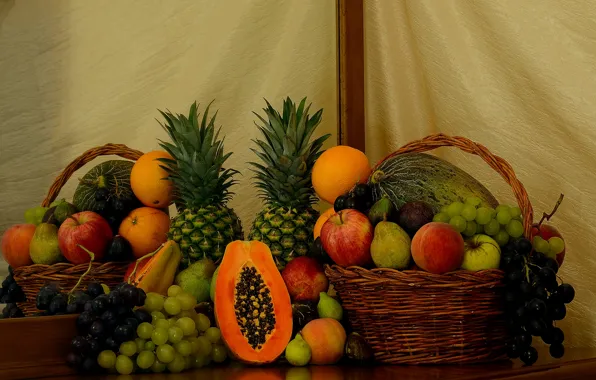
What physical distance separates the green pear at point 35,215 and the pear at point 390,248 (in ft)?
2.18

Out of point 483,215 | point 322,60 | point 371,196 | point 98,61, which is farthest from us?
point 322,60

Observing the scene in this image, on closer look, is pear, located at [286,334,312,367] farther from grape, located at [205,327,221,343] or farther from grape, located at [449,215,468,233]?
grape, located at [449,215,468,233]

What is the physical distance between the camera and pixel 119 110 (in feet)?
5.89

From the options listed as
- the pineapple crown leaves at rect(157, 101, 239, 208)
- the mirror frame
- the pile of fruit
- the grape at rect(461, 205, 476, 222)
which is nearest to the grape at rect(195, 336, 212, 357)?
the pile of fruit

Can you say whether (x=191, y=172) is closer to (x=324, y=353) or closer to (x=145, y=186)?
(x=145, y=186)

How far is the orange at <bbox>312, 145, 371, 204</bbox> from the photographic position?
1524mm

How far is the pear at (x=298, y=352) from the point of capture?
1318mm

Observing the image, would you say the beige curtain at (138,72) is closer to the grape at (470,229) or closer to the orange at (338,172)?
the orange at (338,172)

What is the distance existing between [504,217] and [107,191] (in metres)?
0.78

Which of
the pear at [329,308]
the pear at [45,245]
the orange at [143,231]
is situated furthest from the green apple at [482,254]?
the pear at [45,245]

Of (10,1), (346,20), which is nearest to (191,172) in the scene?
(10,1)

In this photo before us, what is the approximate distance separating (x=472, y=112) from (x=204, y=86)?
66cm

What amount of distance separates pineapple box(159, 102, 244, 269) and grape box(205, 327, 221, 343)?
242mm

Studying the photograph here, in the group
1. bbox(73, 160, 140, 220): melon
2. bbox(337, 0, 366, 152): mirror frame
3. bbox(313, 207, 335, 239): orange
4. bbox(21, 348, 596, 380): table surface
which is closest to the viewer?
bbox(21, 348, 596, 380): table surface
